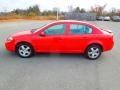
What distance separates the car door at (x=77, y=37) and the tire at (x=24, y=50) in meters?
1.33

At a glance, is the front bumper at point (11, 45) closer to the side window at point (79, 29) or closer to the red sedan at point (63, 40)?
the red sedan at point (63, 40)

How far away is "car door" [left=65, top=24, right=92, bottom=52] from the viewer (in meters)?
8.52

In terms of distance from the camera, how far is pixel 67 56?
29.6 feet

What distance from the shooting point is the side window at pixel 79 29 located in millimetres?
8617

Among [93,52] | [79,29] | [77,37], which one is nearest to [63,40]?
[77,37]

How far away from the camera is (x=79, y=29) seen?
341 inches

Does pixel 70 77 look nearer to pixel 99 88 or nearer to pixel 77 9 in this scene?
pixel 99 88

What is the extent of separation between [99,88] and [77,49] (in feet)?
10.7

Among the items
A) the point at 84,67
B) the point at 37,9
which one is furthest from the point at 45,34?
the point at 37,9

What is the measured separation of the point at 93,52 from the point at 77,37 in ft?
2.70

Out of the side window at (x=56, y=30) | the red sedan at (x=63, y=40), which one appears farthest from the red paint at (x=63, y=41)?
the side window at (x=56, y=30)

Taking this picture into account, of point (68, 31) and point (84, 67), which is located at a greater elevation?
point (68, 31)

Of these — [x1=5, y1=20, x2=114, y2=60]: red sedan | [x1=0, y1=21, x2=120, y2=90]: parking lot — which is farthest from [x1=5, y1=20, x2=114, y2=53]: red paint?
[x1=0, y1=21, x2=120, y2=90]: parking lot

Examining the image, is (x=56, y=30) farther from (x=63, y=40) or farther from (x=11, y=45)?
(x=11, y=45)
